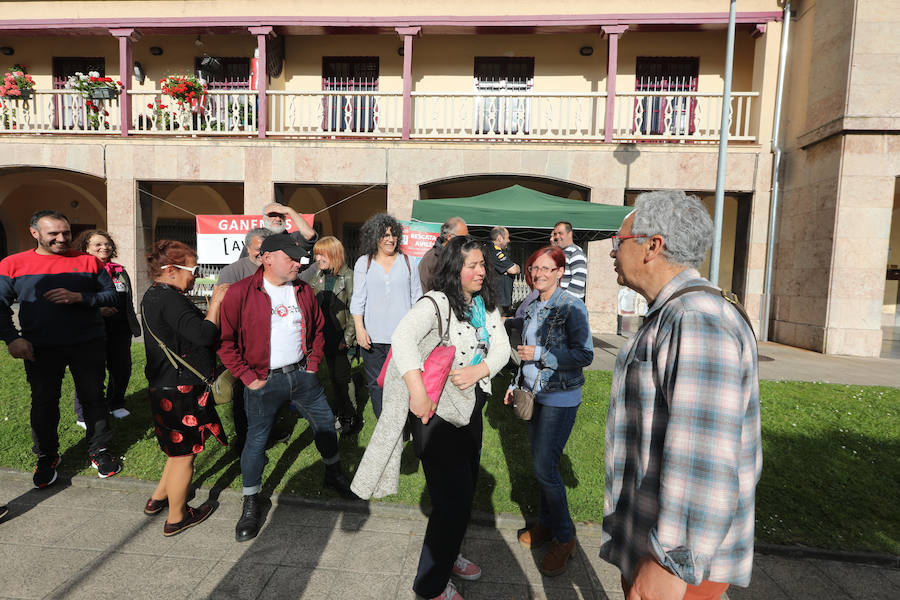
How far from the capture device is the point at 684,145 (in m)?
10.3

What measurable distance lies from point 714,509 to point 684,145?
36.0 ft

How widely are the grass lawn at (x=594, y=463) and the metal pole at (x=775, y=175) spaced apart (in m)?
5.42

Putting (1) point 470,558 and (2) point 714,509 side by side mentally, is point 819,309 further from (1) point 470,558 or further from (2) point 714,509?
(2) point 714,509

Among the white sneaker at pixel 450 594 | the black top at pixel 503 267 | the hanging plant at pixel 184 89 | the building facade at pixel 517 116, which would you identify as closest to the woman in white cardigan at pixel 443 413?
the white sneaker at pixel 450 594

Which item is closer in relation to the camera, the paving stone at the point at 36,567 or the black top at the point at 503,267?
the paving stone at the point at 36,567

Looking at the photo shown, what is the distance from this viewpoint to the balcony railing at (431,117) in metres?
10.9

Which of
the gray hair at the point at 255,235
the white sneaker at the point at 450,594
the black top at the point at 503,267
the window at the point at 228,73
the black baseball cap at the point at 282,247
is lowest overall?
the white sneaker at the point at 450,594

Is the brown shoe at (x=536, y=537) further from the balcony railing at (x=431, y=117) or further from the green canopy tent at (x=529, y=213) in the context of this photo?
the balcony railing at (x=431, y=117)

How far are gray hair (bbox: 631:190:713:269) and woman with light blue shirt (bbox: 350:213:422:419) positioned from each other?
2.91 metres

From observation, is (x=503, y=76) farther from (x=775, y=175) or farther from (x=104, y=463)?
(x=104, y=463)

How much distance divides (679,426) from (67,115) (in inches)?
592

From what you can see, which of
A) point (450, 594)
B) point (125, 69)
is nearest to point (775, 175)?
point (450, 594)

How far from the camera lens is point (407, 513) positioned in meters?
3.25

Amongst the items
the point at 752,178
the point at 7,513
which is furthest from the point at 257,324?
the point at 752,178
